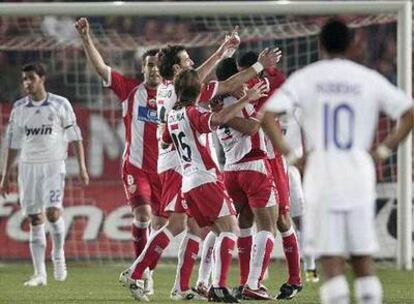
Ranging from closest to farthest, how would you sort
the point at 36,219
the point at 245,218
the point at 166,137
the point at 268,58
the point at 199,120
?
the point at 199,120, the point at 268,58, the point at 166,137, the point at 245,218, the point at 36,219

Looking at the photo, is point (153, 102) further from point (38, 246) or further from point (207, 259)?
point (38, 246)

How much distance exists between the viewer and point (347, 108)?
7395 mm

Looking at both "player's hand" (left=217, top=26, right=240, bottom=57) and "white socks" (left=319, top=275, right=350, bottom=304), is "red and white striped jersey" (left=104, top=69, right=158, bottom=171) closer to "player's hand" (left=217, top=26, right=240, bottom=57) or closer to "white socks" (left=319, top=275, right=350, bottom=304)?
"player's hand" (left=217, top=26, right=240, bottom=57)

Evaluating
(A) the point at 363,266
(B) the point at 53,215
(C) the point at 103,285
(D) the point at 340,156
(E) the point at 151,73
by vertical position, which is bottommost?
(C) the point at 103,285

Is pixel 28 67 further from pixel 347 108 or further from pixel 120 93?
pixel 347 108

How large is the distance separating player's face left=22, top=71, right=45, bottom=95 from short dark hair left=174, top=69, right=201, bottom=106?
13.6 ft

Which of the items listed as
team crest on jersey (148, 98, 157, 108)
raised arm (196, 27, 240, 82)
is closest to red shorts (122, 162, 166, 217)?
team crest on jersey (148, 98, 157, 108)

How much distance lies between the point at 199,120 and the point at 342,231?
9.34 ft

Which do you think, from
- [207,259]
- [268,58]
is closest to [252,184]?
[207,259]

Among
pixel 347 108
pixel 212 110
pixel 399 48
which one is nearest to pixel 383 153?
pixel 347 108

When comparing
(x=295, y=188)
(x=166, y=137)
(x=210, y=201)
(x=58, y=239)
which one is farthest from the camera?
(x=58, y=239)

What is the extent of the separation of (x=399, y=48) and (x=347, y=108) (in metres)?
8.49

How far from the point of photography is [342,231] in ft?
24.2

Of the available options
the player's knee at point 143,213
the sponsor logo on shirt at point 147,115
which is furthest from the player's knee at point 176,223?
the sponsor logo on shirt at point 147,115
